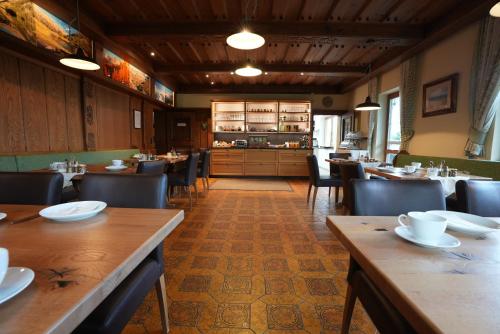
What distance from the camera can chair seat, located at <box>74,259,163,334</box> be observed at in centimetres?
80

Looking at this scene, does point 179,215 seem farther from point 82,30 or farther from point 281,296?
point 82,30

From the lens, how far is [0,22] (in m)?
2.53

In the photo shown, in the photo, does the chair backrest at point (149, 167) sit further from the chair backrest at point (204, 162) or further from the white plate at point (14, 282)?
the white plate at point (14, 282)

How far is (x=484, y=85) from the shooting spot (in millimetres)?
3066

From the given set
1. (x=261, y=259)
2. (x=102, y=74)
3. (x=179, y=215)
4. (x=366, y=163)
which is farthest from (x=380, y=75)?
(x=179, y=215)

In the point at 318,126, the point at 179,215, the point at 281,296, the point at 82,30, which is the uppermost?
the point at 82,30

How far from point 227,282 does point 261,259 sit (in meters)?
0.47

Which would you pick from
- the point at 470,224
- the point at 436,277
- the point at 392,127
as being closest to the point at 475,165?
the point at 392,127

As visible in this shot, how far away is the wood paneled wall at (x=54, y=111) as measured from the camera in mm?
2990

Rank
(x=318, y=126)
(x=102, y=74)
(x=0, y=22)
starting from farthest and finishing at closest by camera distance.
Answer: (x=318, y=126), (x=102, y=74), (x=0, y=22)

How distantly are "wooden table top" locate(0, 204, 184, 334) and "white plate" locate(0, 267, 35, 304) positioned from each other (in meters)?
0.02

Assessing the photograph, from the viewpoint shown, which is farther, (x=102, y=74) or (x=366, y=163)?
(x=102, y=74)

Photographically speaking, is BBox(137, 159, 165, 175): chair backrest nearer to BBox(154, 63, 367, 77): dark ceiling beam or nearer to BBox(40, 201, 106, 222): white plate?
BBox(40, 201, 106, 222): white plate

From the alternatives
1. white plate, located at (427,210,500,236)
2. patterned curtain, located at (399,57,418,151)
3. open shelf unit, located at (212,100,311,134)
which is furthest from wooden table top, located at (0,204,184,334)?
open shelf unit, located at (212,100,311,134)
